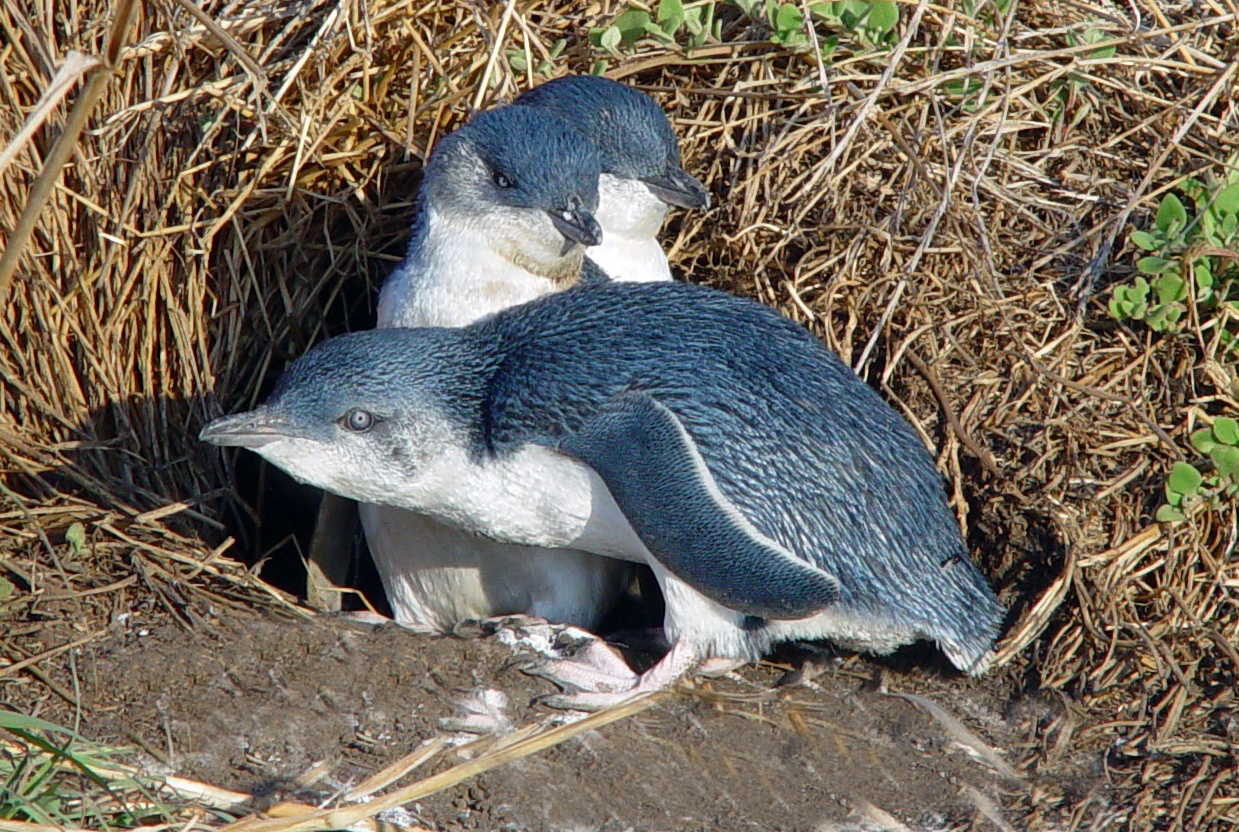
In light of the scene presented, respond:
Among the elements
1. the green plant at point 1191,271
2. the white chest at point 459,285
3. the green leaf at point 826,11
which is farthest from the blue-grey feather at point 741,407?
the green leaf at point 826,11

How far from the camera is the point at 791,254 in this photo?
309 centimetres

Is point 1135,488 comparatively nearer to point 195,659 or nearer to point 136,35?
point 195,659

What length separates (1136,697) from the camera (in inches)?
98.3

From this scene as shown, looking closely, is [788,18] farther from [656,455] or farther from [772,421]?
[656,455]

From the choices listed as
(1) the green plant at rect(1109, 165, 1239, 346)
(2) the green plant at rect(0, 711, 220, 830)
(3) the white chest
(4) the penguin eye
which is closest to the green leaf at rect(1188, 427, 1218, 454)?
(1) the green plant at rect(1109, 165, 1239, 346)

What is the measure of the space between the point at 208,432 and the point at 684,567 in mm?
820

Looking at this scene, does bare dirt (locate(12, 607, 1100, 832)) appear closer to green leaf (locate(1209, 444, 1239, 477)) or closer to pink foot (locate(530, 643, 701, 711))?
pink foot (locate(530, 643, 701, 711))

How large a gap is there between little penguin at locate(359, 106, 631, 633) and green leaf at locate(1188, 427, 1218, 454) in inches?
45.0

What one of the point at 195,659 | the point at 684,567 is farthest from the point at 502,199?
the point at 195,659

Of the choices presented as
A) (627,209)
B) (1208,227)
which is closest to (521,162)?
(627,209)

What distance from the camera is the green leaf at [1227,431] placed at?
2604mm

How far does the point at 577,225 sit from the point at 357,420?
1.78ft

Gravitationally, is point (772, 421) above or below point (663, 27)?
below

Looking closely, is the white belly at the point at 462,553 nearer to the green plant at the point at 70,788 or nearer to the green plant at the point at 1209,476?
the green plant at the point at 70,788
